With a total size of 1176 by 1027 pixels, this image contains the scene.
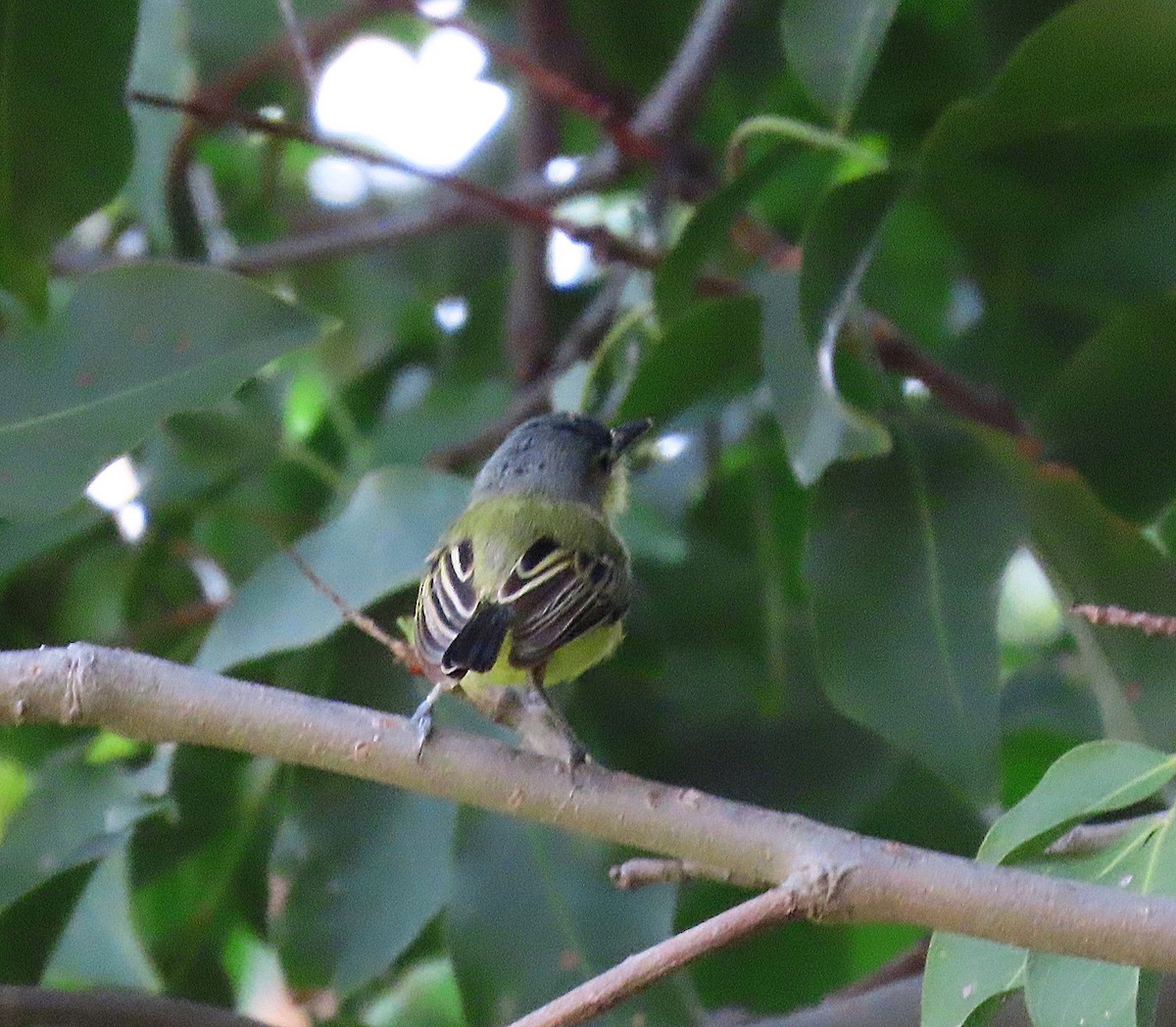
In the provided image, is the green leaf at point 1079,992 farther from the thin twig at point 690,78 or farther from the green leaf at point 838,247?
the thin twig at point 690,78

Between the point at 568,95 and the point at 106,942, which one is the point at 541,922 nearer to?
the point at 106,942

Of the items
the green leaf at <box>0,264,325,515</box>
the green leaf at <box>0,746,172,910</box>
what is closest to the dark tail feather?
the green leaf at <box>0,264,325,515</box>

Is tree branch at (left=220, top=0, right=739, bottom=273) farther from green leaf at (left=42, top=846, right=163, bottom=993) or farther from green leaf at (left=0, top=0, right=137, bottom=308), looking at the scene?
green leaf at (left=42, top=846, right=163, bottom=993)

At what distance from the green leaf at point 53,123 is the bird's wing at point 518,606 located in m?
0.64

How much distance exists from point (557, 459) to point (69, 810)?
90 cm

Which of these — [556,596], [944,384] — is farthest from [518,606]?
[944,384]

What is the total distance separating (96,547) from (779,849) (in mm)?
1726

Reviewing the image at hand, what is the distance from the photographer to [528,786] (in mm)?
1362

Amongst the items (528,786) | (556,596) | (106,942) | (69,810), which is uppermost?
(528,786)

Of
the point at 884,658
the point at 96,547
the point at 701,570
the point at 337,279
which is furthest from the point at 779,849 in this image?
the point at 337,279

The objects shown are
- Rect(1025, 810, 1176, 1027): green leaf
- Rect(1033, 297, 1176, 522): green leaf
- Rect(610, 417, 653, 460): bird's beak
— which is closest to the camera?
Rect(1025, 810, 1176, 1027): green leaf

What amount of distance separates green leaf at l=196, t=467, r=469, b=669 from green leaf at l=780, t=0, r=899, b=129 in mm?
705

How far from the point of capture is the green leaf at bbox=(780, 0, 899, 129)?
2.00 m

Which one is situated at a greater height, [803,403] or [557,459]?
[803,403]
